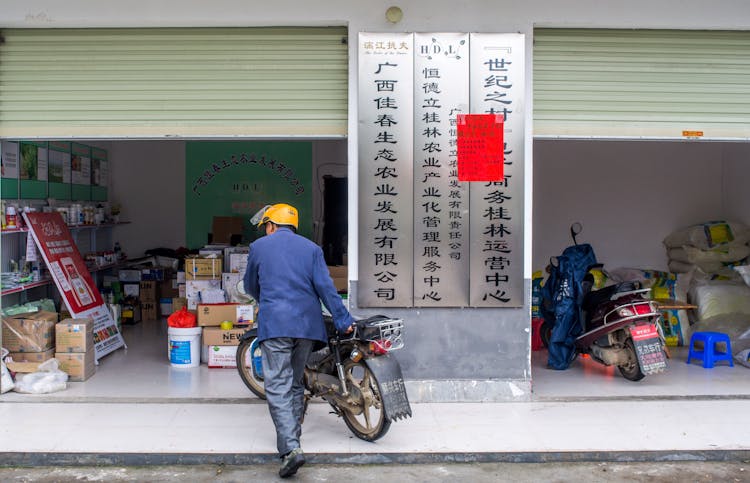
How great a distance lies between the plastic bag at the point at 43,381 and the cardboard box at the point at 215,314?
4.47 feet

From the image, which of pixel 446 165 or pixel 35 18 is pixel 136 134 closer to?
pixel 35 18

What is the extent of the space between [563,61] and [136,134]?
3.55 m

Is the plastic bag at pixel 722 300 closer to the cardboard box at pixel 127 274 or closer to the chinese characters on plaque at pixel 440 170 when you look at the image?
the chinese characters on plaque at pixel 440 170

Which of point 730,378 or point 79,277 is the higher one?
point 79,277

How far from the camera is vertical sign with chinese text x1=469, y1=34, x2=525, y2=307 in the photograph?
612 cm

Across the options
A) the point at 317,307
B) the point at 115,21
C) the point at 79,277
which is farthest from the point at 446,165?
the point at 79,277

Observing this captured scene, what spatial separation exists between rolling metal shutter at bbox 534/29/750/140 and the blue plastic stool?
2.17 metres

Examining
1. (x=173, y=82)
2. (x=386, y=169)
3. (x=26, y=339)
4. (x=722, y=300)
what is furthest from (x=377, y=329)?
(x=722, y=300)

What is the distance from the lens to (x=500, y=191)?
6.17m

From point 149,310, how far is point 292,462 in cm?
589

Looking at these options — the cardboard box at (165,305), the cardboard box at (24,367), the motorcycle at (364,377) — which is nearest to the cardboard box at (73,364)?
the cardboard box at (24,367)

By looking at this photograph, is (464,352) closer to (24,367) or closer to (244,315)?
(244,315)

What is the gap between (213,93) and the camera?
250 inches

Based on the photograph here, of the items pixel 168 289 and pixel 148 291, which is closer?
pixel 148 291
